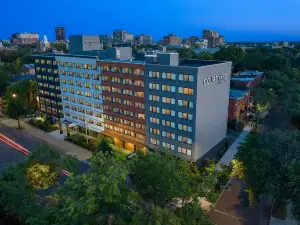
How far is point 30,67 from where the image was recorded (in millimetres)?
129500

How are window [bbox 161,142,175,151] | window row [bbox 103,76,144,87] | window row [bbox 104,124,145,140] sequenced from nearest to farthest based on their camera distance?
window [bbox 161,142,175,151] < window row [bbox 103,76,144,87] < window row [bbox 104,124,145,140]

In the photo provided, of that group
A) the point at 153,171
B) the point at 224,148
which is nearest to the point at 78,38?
the point at 224,148

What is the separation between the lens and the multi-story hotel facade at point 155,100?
4678 centimetres

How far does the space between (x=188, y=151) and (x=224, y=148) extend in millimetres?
15416

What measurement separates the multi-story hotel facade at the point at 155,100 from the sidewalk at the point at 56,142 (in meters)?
7.19

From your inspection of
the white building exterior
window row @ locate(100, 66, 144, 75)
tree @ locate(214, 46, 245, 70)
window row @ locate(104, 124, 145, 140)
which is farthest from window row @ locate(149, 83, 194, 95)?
tree @ locate(214, 46, 245, 70)

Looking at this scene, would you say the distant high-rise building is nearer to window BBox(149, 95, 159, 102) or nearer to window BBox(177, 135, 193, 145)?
window BBox(149, 95, 159, 102)

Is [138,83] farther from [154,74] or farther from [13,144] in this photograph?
[13,144]

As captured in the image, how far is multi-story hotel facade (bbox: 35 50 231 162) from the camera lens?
46781mm

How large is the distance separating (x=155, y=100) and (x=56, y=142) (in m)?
31.5

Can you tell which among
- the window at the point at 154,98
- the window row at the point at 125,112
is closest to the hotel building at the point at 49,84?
the window row at the point at 125,112

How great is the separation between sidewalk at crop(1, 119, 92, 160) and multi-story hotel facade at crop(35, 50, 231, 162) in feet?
23.6

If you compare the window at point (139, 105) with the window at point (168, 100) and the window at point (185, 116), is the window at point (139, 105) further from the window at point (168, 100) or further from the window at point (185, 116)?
the window at point (185, 116)

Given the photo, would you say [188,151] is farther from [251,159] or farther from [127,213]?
[127,213]
